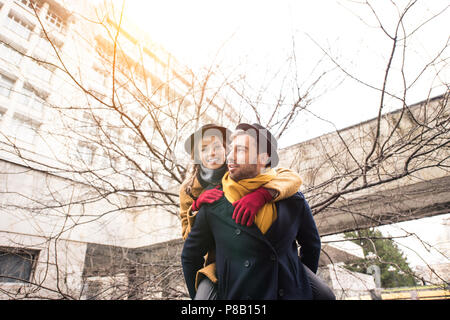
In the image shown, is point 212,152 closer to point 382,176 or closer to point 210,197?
point 210,197

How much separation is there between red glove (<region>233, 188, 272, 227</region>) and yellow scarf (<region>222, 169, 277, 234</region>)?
1.5 inches

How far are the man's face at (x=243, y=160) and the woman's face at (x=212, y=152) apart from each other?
0.53 ft

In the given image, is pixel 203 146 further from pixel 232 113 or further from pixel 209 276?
pixel 232 113

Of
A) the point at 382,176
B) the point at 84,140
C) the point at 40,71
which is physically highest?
the point at 40,71

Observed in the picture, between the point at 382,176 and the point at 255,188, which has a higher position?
the point at 382,176

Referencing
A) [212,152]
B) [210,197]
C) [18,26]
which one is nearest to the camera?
[210,197]

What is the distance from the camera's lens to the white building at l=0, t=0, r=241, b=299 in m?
2.86

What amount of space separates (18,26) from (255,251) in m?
15.3

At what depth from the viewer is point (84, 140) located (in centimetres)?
385

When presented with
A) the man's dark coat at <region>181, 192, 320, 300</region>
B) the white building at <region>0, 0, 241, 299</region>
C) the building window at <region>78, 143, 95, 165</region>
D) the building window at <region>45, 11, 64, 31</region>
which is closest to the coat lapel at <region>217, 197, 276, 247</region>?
the man's dark coat at <region>181, 192, 320, 300</region>

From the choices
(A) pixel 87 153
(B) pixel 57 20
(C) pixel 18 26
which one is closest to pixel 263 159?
(A) pixel 87 153

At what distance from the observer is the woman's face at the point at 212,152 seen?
1.48 m

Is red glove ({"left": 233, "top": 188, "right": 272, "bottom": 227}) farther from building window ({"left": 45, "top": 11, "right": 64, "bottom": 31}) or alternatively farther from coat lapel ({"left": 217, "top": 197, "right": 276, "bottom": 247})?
building window ({"left": 45, "top": 11, "right": 64, "bottom": 31})
